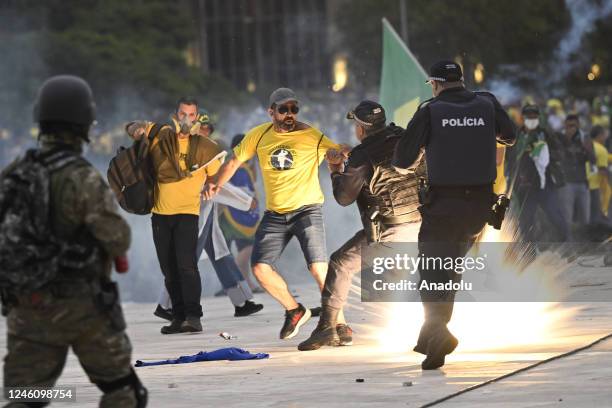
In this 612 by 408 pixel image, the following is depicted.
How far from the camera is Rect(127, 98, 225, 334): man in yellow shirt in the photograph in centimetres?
1306

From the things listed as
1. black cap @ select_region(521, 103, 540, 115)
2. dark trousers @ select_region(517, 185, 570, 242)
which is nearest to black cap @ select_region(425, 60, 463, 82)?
black cap @ select_region(521, 103, 540, 115)

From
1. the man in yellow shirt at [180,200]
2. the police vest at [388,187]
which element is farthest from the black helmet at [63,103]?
the man in yellow shirt at [180,200]

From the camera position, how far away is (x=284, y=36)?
124 meters

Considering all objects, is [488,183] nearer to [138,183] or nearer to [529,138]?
[138,183]

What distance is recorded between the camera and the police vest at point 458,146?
980 centimetres

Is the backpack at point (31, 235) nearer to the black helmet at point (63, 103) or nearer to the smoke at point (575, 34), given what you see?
the black helmet at point (63, 103)

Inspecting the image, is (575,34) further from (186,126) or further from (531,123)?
(186,126)

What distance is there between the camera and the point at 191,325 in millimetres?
13273

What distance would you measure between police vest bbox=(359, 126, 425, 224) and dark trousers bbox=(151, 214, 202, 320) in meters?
2.38

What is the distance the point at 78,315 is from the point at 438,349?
3284 millimetres

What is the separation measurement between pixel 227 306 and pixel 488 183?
20.7ft

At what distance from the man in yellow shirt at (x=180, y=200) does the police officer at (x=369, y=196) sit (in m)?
2.09

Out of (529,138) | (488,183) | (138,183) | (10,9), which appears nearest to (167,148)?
(138,183)

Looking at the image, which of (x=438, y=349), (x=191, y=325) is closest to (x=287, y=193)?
(x=191, y=325)
